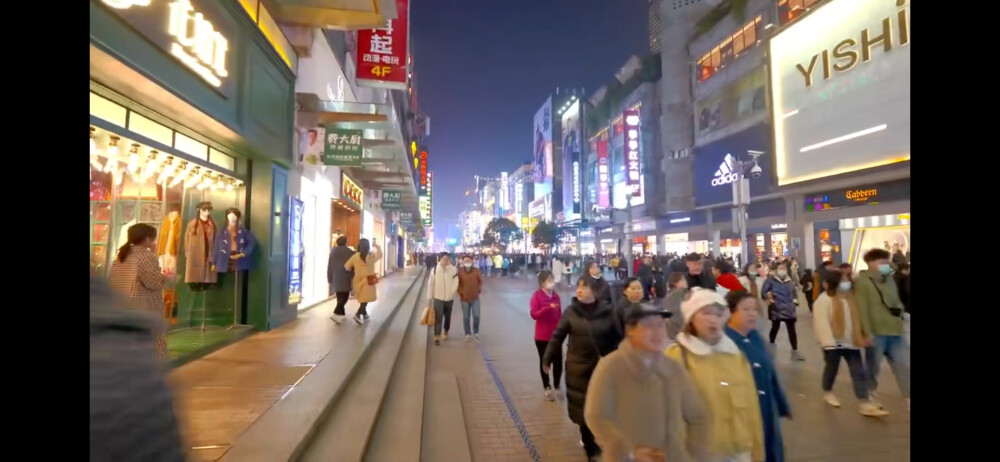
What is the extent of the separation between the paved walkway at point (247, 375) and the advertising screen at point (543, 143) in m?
80.9

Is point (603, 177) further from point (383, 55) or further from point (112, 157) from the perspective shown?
point (112, 157)

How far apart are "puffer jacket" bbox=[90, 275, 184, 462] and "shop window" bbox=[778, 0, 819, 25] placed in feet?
116

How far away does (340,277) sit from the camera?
918 cm

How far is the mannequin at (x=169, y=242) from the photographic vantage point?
6598 mm

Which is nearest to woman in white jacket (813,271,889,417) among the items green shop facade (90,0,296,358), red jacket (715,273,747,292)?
red jacket (715,273,747,292)

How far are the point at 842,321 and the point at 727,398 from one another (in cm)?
375

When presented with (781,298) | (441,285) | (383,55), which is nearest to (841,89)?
(781,298)

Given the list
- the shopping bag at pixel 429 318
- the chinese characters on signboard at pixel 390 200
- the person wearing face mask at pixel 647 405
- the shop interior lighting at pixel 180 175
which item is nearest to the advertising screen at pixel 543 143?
the chinese characters on signboard at pixel 390 200

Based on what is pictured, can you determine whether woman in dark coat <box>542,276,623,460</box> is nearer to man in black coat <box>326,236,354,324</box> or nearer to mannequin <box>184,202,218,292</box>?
mannequin <box>184,202,218,292</box>

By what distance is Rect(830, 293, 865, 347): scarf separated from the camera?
17.0 ft
